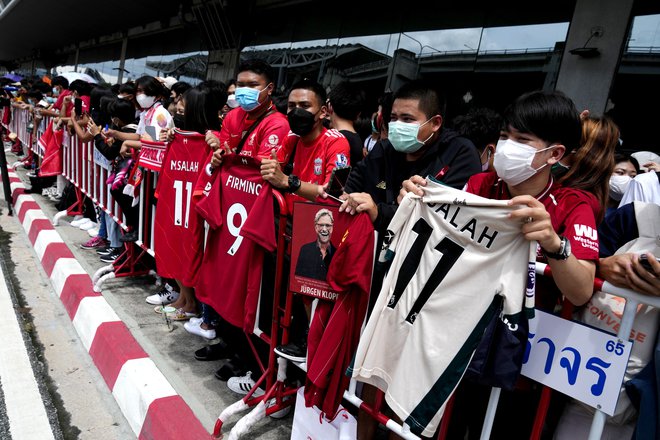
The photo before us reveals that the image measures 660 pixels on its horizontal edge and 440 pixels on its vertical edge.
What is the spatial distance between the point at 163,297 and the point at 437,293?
123 inches

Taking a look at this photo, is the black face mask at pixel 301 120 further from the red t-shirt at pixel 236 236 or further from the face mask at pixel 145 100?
the face mask at pixel 145 100

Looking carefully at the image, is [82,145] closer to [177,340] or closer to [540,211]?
[177,340]

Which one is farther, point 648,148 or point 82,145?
point 82,145

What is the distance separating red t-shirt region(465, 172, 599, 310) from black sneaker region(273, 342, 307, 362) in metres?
1.21

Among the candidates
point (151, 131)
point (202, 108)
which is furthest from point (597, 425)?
point (151, 131)

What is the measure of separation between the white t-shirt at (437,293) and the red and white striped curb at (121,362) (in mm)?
1151

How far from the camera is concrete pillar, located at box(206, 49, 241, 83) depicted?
13.1m

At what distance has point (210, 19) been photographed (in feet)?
43.2

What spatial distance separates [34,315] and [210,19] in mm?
11478

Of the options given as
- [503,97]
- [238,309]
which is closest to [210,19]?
[503,97]

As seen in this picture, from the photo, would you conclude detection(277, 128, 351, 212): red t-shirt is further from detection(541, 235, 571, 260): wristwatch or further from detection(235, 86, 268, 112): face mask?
detection(541, 235, 571, 260): wristwatch

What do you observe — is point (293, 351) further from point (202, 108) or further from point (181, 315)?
point (202, 108)

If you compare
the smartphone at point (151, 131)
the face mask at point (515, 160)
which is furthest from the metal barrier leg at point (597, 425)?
the smartphone at point (151, 131)

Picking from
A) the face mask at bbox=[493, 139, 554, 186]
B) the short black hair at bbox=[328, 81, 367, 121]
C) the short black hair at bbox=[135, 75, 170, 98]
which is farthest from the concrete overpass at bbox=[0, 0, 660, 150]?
the face mask at bbox=[493, 139, 554, 186]
